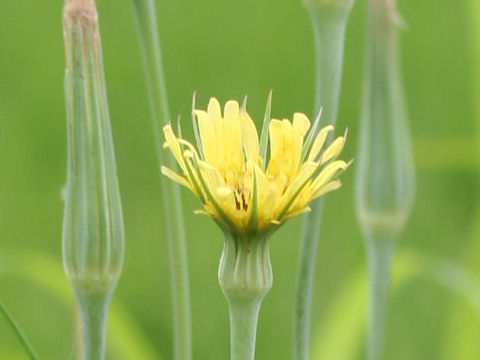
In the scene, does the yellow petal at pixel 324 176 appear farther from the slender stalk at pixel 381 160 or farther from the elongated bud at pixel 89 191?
the slender stalk at pixel 381 160

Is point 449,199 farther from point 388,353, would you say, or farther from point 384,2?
point 384,2

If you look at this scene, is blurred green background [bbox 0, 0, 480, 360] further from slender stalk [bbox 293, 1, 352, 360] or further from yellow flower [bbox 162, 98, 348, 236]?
yellow flower [bbox 162, 98, 348, 236]

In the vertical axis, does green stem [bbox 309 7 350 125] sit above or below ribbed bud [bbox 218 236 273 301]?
above

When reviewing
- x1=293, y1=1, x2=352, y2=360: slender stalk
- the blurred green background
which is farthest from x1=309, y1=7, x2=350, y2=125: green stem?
the blurred green background

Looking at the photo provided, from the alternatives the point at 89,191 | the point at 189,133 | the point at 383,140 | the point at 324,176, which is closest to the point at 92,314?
the point at 89,191

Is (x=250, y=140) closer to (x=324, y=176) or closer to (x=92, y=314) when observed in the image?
(x=324, y=176)
